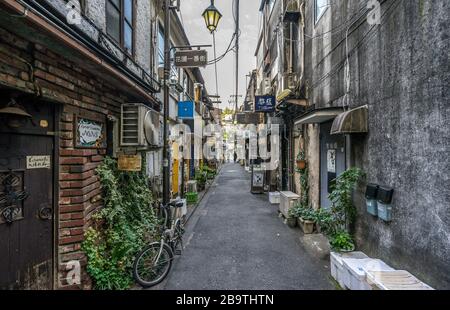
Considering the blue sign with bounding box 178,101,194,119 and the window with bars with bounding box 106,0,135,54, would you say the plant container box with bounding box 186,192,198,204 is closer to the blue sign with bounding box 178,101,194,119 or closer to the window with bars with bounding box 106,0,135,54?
the blue sign with bounding box 178,101,194,119

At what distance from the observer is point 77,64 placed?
3.81m

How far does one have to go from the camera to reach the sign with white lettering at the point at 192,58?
781cm

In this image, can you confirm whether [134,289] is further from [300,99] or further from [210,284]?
[300,99]

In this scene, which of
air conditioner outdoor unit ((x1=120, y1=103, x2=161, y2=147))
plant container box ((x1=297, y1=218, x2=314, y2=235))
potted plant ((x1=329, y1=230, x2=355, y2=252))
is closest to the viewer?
potted plant ((x1=329, y1=230, x2=355, y2=252))

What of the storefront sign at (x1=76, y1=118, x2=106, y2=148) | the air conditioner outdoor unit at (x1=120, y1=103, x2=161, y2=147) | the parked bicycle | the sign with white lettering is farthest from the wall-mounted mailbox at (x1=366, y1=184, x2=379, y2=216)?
the sign with white lettering

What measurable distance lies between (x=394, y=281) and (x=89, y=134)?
4845mm

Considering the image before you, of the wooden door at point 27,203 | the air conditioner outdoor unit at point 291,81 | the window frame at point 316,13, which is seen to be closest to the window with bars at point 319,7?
the window frame at point 316,13

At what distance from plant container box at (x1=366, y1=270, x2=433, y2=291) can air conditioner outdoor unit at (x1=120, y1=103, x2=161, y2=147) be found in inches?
170

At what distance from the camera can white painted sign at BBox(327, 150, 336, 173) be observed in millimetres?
6800

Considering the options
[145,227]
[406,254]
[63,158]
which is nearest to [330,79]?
[406,254]

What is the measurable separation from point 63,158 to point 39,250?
1.24 metres

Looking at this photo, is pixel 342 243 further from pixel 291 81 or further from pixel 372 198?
pixel 291 81

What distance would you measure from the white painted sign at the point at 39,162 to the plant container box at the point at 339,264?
4662 mm
